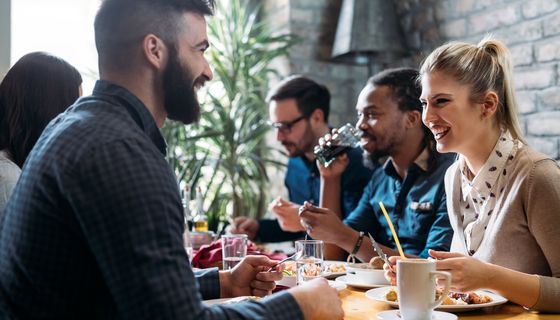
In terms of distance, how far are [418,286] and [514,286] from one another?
0.33 m

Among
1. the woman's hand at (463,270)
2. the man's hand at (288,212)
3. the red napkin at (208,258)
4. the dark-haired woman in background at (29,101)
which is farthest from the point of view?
the man's hand at (288,212)

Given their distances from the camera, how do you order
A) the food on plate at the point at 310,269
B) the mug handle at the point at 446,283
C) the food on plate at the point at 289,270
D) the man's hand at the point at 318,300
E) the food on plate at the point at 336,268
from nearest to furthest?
the man's hand at the point at 318,300, the mug handle at the point at 446,283, the food on plate at the point at 310,269, the food on plate at the point at 289,270, the food on plate at the point at 336,268

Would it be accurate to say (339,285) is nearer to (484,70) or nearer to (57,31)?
(484,70)

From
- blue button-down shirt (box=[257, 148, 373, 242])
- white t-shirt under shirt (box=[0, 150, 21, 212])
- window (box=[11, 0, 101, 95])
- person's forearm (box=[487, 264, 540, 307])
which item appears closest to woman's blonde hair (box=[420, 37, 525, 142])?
person's forearm (box=[487, 264, 540, 307])

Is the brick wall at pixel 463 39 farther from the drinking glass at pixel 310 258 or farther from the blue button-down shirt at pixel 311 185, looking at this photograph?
the drinking glass at pixel 310 258

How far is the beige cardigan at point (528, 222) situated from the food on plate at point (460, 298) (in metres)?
0.14

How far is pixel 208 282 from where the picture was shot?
1.45m

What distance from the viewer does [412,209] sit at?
2.39 meters

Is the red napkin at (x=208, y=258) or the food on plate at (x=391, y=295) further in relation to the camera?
the red napkin at (x=208, y=258)

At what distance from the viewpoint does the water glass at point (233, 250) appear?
1.74 meters

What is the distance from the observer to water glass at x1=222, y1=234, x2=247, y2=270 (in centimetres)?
174

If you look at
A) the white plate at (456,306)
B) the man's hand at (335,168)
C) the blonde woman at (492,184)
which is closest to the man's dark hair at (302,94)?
the man's hand at (335,168)

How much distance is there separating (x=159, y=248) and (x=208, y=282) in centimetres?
59

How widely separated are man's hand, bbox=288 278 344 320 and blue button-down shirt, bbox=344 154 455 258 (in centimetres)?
118
